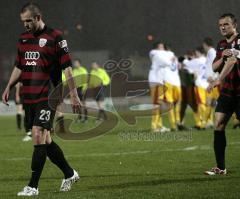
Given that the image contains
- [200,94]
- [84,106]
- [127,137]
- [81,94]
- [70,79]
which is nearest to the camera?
[70,79]

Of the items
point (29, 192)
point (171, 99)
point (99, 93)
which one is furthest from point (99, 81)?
point (29, 192)

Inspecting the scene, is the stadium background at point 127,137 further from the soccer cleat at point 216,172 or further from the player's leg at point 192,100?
the player's leg at point 192,100

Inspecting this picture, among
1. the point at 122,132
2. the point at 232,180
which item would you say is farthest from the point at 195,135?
the point at 232,180

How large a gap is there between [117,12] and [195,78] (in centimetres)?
963

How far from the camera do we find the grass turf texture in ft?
28.7

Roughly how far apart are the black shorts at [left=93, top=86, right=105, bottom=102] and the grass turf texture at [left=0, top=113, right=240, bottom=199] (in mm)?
7803

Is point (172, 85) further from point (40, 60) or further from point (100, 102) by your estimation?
point (40, 60)

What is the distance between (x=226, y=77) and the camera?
10164mm

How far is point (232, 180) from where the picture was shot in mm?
9555

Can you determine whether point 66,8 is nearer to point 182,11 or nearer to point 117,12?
point 117,12

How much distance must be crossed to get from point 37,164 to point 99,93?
17.8 metres

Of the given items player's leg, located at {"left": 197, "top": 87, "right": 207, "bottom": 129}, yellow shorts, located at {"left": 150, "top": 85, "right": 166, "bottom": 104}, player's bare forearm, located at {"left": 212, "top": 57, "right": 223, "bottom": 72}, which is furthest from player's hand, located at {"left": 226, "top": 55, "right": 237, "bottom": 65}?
player's leg, located at {"left": 197, "top": 87, "right": 207, "bottom": 129}

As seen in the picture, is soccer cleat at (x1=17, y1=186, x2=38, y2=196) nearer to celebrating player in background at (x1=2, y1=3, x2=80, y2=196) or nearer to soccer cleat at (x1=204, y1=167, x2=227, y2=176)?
celebrating player in background at (x1=2, y1=3, x2=80, y2=196)

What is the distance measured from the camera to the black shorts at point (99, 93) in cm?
2628
